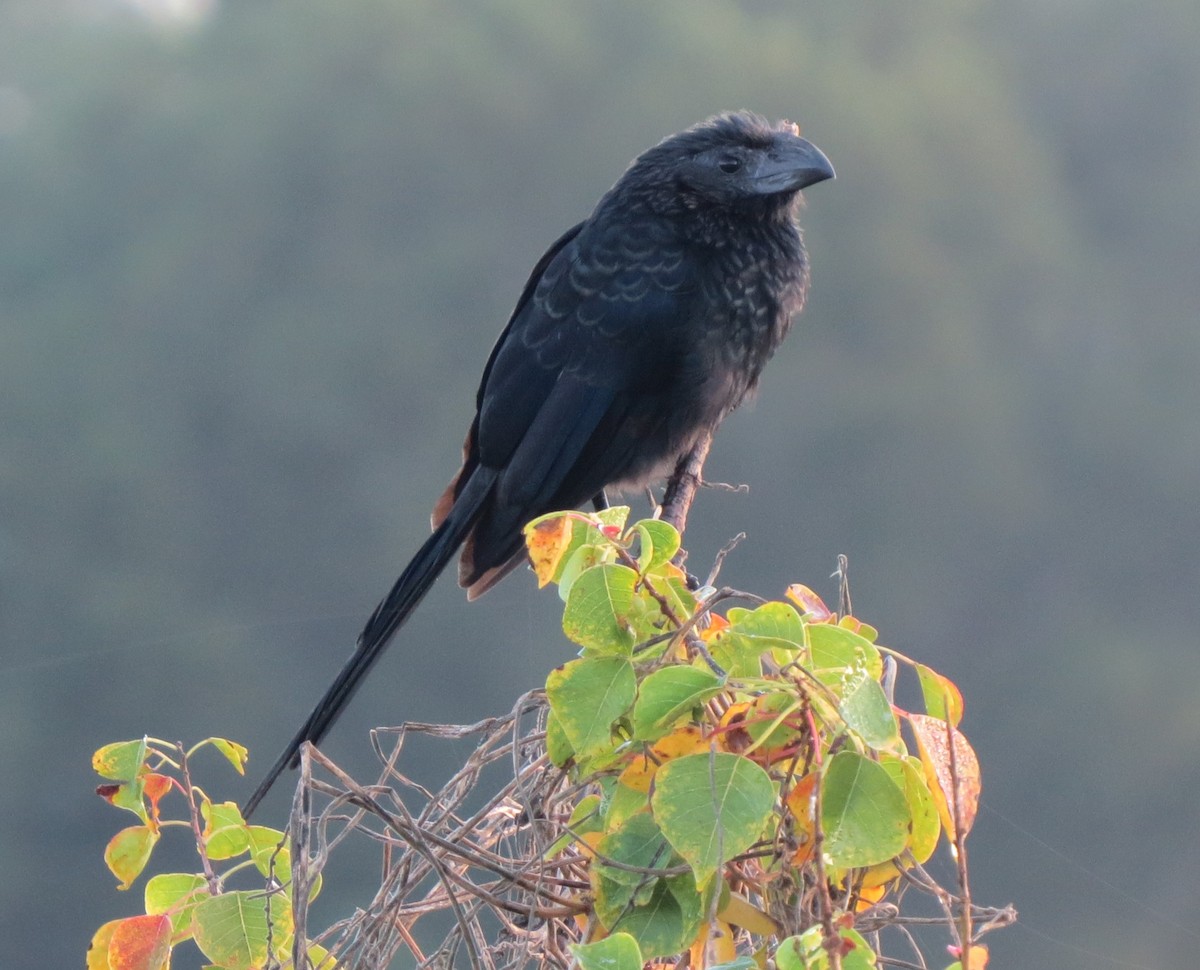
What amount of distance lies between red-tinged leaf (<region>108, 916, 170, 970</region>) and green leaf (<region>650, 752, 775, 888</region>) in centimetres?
41

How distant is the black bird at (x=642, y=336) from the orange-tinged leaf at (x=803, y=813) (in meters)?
1.00

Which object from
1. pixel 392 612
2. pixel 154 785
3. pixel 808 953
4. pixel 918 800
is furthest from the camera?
pixel 392 612

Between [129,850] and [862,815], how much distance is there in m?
0.54

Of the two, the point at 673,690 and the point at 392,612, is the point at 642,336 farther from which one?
the point at 673,690

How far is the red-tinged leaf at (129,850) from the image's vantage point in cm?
88

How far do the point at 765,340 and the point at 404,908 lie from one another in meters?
Answer: 1.14

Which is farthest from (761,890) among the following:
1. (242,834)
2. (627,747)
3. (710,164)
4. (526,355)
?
(710,164)

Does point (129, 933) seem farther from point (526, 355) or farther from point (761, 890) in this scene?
point (526, 355)

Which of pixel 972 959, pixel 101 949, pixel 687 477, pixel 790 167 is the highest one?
pixel 790 167

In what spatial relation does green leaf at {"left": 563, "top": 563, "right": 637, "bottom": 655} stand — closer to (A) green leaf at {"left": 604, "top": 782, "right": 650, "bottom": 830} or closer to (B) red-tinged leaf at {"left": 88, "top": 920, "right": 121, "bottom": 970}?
(A) green leaf at {"left": 604, "top": 782, "right": 650, "bottom": 830}

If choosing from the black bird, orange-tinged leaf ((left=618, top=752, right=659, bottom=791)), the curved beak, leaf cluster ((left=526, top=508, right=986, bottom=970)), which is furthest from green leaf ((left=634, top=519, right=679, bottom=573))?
the curved beak

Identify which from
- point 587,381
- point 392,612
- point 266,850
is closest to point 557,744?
point 266,850

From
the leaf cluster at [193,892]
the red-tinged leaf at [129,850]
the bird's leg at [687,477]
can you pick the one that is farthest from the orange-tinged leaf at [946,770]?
the bird's leg at [687,477]

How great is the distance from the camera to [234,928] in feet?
2.77
